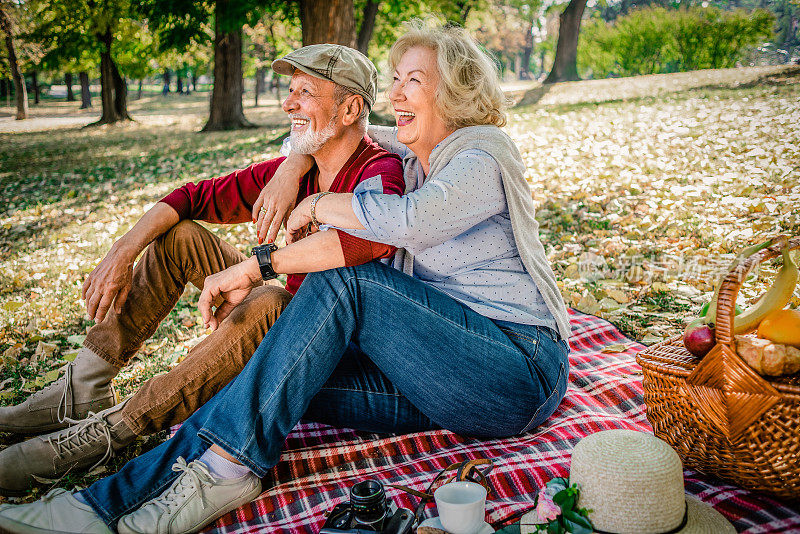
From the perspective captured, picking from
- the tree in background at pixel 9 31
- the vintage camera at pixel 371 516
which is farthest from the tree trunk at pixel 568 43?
the vintage camera at pixel 371 516

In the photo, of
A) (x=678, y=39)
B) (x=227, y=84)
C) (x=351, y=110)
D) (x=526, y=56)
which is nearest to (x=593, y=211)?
(x=351, y=110)

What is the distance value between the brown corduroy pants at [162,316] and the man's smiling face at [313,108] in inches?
27.3

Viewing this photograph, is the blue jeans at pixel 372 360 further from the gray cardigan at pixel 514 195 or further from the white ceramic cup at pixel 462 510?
the white ceramic cup at pixel 462 510

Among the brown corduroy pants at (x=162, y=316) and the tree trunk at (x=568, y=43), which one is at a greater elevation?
the tree trunk at (x=568, y=43)

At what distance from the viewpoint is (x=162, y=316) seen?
3.00 meters

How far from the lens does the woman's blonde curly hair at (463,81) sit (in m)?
2.62

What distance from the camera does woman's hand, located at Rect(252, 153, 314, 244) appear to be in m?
2.83

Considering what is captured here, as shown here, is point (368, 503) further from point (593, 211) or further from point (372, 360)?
point (593, 211)

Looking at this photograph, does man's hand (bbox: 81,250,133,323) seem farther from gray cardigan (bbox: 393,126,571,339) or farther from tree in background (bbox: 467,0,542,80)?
tree in background (bbox: 467,0,542,80)

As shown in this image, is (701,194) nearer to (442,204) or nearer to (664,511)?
(442,204)

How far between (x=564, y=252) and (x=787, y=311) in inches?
130

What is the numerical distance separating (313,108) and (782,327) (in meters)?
2.17

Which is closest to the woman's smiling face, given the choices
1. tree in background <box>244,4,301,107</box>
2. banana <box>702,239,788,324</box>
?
banana <box>702,239,788,324</box>

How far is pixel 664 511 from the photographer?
5.20 ft
